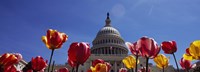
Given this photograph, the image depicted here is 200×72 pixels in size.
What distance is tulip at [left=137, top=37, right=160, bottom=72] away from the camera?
2.50 meters

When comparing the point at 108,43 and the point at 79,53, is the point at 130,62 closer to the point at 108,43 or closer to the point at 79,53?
the point at 79,53

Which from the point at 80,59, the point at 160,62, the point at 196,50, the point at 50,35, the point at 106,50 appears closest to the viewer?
the point at 80,59

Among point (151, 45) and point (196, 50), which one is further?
point (196, 50)

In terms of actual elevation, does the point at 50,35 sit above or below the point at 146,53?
above

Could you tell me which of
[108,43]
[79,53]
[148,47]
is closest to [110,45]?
[108,43]

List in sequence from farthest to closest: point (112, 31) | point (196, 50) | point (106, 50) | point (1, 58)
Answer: point (112, 31) < point (106, 50) < point (196, 50) < point (1, 58)

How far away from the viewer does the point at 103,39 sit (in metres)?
89.4

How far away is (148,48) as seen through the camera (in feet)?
8.29

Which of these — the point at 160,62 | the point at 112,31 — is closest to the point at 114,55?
the point at 112,31

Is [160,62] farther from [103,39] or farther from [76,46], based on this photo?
[103,39]

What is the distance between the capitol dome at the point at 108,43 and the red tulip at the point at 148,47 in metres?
78.8

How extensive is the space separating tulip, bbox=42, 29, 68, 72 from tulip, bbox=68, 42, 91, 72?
0.37 metres

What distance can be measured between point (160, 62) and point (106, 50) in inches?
3218

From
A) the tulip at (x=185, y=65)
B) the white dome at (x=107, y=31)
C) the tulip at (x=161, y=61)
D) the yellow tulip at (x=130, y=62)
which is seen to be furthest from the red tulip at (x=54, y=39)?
the white dome at (x=107, y=31)
